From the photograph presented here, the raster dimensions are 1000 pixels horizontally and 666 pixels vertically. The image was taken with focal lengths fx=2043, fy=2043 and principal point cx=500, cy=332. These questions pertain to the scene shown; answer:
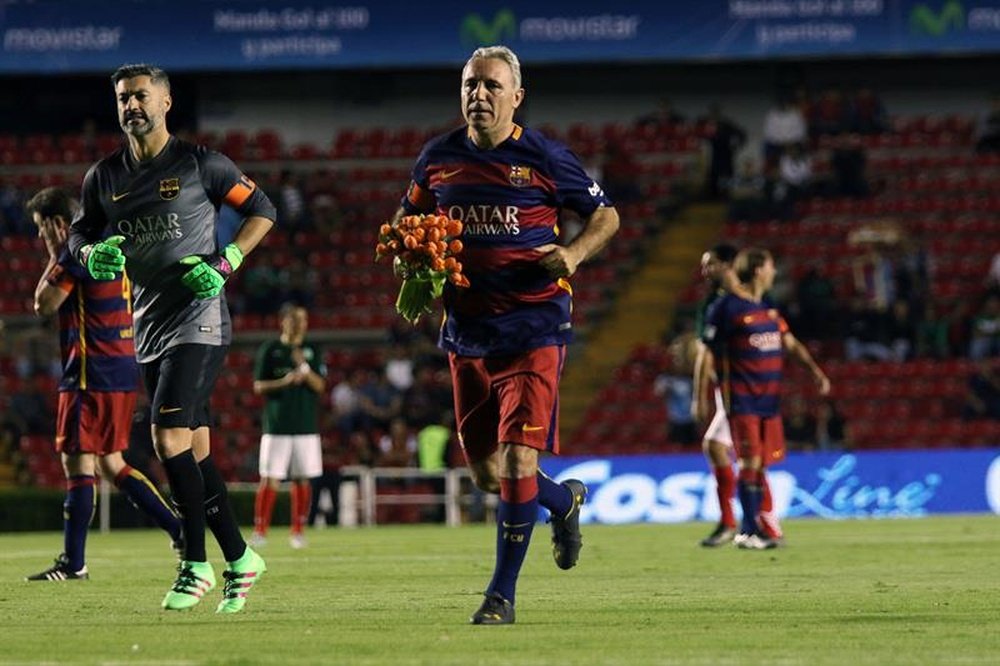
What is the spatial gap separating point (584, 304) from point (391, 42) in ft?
18.1

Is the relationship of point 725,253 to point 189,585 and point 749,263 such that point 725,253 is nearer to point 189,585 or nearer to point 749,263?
point 749,263

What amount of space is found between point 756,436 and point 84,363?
20.5 ft

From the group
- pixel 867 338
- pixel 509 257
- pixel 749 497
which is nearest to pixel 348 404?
pixel 867 338

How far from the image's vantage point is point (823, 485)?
2508 centimetres

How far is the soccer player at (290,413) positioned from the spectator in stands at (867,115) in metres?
17.2

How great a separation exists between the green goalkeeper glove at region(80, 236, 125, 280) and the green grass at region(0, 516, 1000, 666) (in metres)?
1.57

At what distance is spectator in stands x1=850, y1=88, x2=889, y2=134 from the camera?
3438 cm

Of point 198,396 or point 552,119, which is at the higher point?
point 552,119

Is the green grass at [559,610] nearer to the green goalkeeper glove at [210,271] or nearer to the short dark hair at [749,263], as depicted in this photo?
the green goalkeeper glove at [210,271]

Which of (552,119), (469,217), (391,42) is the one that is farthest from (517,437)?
(552,119)

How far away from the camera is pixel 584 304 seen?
31.5m

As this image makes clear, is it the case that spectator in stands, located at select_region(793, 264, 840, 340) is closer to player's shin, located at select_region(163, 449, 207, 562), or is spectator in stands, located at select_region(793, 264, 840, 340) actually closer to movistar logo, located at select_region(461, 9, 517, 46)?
movistar logo, located at select_region(461, 9, 517, 46)

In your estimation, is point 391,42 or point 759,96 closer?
point 391,42

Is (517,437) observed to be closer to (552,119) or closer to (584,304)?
(584,304)
